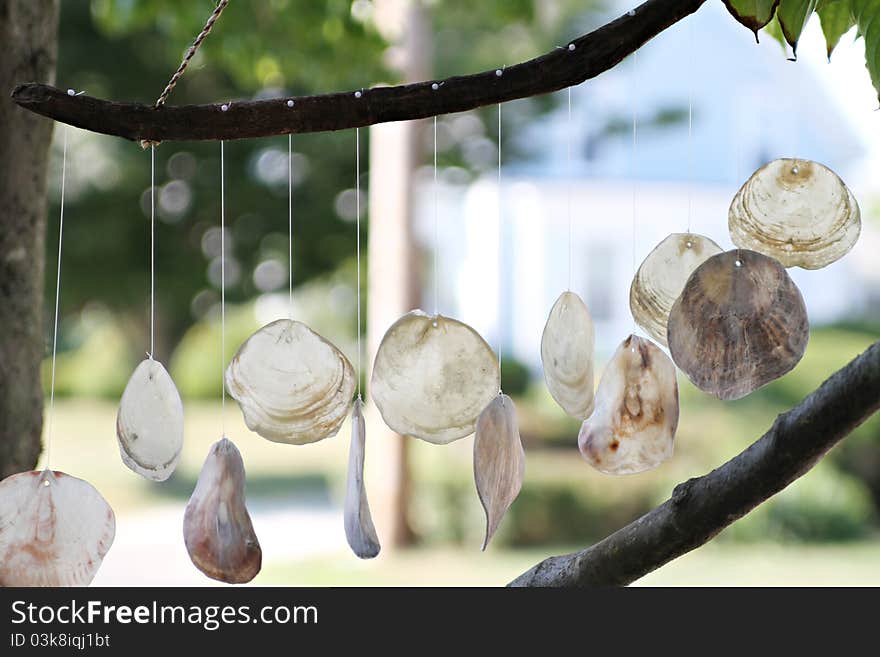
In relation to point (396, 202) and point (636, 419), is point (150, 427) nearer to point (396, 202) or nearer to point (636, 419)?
point (636, 419)

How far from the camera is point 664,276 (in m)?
0.80

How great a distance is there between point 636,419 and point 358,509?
222 mm

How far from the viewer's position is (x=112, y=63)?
5969mm

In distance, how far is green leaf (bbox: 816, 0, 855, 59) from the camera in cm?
78

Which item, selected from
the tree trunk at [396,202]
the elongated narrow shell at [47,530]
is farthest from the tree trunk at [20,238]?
the tree trunk at [396,202]

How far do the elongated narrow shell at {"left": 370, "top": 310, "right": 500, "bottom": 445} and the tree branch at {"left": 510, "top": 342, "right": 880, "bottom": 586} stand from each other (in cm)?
15

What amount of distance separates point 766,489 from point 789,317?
0.12 meters

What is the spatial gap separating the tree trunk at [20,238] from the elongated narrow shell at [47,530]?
331 mm

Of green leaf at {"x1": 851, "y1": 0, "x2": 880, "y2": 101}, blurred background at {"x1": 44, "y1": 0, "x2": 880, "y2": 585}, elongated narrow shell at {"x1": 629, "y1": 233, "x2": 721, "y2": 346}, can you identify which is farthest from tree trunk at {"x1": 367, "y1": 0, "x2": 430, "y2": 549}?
green leaf at {"x1": 851, "y1": 0, "x2": 880, "y2": 101}

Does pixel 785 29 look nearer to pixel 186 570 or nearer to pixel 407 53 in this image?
pixel 407 53

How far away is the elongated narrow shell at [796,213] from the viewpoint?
77cm

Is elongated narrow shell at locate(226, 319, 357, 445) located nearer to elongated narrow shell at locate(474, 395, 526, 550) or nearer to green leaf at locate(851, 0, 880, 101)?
elongated narrow shell at locate(474, 395, 526, 550)

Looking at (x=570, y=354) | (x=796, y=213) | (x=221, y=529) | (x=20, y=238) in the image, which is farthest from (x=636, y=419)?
(x=20, y=238)
